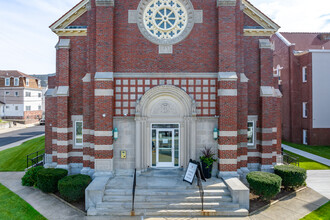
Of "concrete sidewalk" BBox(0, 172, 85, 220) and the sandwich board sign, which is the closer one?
"concrete sidewalk" BBox(0, 172, 85, 220)

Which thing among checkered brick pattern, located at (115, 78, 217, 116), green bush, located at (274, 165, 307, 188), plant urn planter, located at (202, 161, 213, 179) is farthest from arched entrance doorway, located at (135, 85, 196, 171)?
green bush, located at (274, 165, 307, 188)

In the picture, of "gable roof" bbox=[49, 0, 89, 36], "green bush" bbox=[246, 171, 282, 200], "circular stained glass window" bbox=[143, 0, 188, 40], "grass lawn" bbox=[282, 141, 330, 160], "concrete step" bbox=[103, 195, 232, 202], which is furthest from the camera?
"grass lawn" bbox=[282, 141, 330, 160]

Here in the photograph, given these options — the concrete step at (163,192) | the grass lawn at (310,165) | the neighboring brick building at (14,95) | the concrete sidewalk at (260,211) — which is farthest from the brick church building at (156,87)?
the neighboring brick building at (14,95)

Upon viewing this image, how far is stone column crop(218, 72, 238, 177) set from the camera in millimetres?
11961

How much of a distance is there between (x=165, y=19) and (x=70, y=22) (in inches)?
226

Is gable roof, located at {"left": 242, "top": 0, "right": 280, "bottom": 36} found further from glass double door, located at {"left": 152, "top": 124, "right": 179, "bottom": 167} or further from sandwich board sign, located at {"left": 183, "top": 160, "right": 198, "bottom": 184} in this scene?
sandwich board sign, located at {"left": 183, "top": 160, "right": 198, "bottom": 184}

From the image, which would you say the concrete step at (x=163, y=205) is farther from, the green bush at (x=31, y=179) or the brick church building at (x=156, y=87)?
the green bush at (x=31, y=179)

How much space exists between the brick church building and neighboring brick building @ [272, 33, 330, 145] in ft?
46.4

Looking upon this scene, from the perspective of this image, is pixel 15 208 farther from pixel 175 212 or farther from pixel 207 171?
pixel 207 171

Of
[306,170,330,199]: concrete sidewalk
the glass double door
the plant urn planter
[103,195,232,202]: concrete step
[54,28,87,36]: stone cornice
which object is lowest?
[306,170,330,199]: concrete sidewalk

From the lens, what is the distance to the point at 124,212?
30.6 ft

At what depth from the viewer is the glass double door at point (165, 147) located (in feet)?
42.1

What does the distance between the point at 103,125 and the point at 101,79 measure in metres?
2.46

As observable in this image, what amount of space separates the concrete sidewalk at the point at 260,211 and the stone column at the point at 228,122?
272 centimetres
